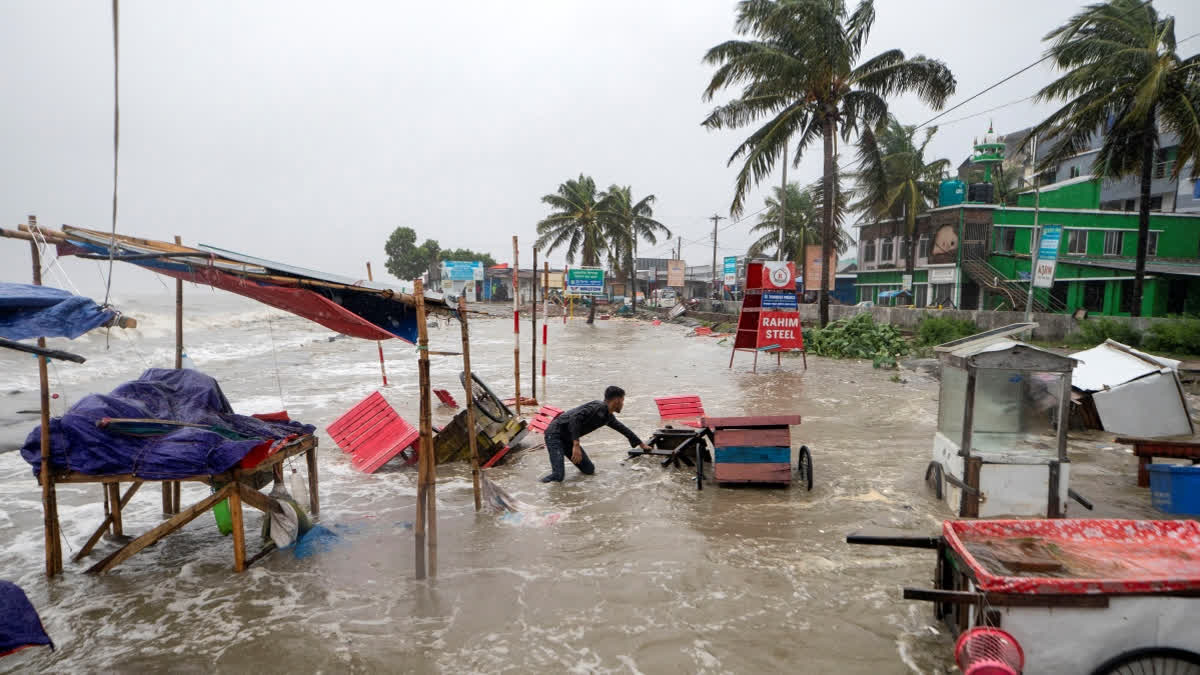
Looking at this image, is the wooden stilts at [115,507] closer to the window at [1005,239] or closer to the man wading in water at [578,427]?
the man wading in water at [578,427]

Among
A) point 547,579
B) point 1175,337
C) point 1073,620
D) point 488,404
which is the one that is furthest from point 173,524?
point 1175,337

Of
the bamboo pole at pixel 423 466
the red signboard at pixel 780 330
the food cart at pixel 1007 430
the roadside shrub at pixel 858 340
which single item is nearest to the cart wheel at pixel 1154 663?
the food cart at pixel 1007 430

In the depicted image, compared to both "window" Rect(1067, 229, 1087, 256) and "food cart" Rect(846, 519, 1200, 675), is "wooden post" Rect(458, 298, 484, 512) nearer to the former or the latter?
"food cart" Rect(846, 519, 1200, 675)

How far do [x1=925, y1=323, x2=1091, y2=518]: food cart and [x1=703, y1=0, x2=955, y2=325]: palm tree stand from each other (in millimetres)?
15238

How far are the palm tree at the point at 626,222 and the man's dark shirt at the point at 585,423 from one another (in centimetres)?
4059

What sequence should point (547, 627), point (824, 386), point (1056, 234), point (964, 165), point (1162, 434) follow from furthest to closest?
point (964, 165) → point (824, 386) → point (1056, 234) → point (1162, 434) → point (547, 627)

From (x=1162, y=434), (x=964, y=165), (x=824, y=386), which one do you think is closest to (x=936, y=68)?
(x=824, y=386)

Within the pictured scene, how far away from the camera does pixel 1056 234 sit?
576 inches

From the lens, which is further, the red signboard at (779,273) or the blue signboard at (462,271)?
the blue signboard at (462,271)

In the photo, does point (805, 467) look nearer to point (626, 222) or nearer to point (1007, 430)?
point (1007, 430)

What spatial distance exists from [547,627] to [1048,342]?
2117cm

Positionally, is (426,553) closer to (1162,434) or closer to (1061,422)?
(1061,422)

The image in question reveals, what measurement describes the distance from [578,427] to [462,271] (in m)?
63.2

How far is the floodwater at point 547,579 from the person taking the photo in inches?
167
